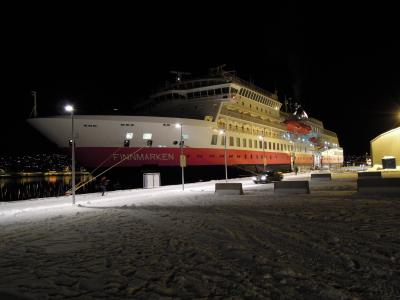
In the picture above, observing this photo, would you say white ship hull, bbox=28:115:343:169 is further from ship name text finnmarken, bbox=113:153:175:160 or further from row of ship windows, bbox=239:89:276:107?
row of ship windows, bbox=239:89:276:107

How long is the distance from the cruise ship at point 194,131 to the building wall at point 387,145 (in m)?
12.0

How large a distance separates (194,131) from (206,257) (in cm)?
2994

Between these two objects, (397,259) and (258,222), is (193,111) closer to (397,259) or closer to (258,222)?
(258,222)

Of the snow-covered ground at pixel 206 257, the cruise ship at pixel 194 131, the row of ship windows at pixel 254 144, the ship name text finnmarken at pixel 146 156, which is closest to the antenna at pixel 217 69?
the cruise ship at pixel 194 131

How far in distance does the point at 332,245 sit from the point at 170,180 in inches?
1102

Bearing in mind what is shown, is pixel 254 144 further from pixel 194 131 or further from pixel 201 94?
pixel 194 131

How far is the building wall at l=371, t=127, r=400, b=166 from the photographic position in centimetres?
4253

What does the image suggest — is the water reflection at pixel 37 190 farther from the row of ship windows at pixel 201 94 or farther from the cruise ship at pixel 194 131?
the row of ship windows at pixel 201 94

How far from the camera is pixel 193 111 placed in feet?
144

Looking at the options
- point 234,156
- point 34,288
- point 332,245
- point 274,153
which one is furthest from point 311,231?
point 274,153

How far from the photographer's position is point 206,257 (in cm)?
598

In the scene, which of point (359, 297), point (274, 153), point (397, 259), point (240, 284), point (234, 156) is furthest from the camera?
point (274, 153)

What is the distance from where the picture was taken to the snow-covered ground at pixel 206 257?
4441mm

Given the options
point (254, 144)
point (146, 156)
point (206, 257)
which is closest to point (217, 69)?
point (254, 144)
